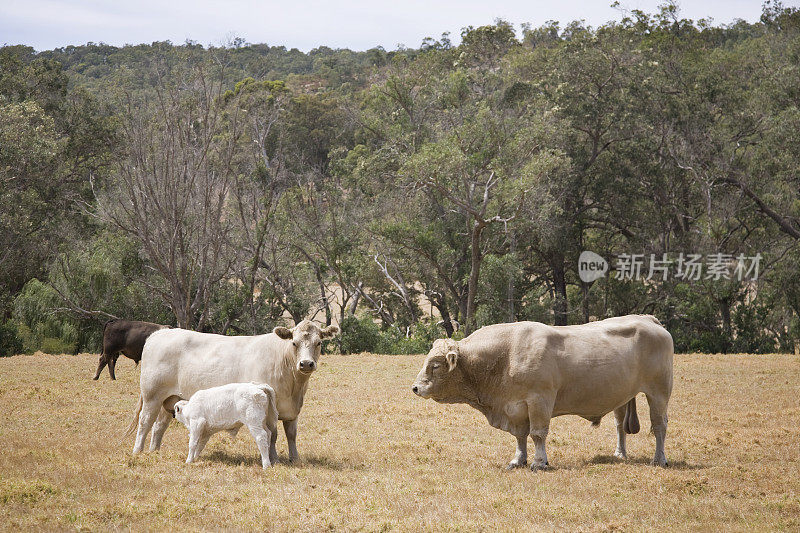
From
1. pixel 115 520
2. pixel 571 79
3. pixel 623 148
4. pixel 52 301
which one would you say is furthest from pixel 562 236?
pixel 115 520

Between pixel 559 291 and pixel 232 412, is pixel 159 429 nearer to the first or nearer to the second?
pixel 232 412

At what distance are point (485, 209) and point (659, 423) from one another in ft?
65.5

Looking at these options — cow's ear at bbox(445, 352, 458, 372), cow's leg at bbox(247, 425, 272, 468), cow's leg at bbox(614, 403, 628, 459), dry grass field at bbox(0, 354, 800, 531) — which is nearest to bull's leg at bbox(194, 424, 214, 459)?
dry grass field at bbox(0, 354, 800, 531)

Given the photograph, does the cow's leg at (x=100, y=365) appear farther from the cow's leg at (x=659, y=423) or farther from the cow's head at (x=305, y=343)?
the cow's leg at (x=659, y=423)

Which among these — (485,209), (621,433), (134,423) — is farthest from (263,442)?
(485,209)

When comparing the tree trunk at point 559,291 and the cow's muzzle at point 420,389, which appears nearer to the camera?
the cow's muzzle at point 420,389

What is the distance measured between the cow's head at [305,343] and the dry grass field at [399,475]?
125 cm

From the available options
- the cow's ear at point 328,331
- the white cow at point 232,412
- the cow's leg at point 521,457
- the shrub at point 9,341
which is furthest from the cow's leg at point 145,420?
the shrub at point 9,341

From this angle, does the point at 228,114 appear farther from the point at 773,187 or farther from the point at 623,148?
the point at 773,187

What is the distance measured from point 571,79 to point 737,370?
700 inches

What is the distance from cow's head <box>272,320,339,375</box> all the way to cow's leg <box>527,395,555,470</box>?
2752 mm

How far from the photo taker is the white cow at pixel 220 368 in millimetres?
10539

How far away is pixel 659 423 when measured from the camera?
1088cm

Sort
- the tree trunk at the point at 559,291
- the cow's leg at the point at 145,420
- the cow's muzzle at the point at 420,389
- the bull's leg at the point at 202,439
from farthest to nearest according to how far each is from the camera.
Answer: the tree trunk at the point at 559,291, the cow's leg at the point at 145,420, the cow's muzzle at the point at 420,389, the bull's leg at the point at 202,439
